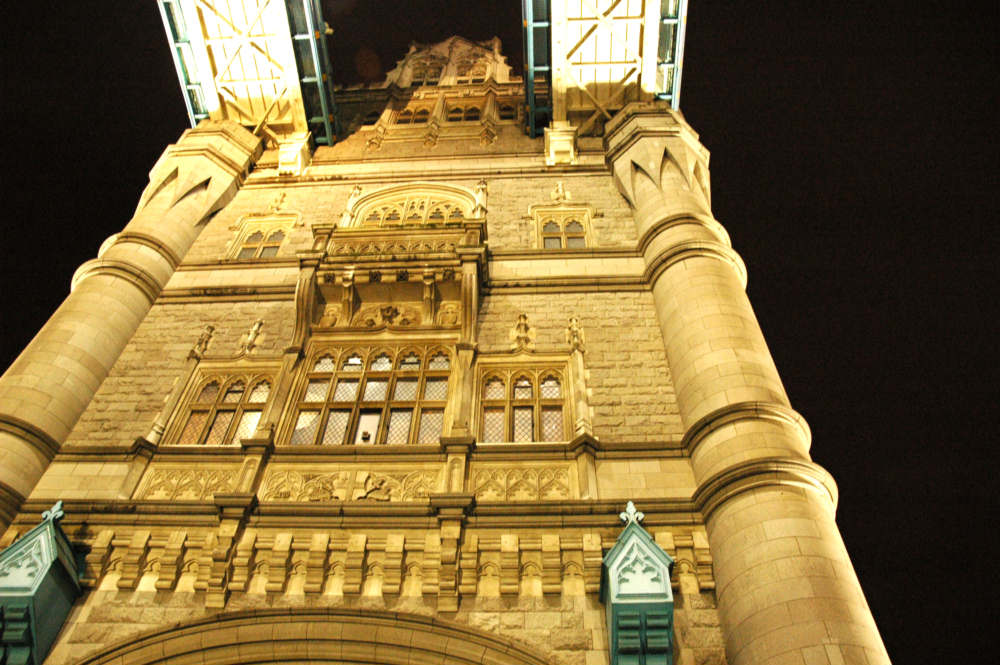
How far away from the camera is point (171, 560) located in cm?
923

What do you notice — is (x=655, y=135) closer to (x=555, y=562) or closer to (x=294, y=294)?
(x=294, y=294)

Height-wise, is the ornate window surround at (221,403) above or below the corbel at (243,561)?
above

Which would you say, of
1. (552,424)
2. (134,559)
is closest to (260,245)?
(552,424)

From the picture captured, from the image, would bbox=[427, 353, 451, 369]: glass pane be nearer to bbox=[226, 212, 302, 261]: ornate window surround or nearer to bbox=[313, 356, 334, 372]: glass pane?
bbox=[313, 356, 334, 372]: glass pane

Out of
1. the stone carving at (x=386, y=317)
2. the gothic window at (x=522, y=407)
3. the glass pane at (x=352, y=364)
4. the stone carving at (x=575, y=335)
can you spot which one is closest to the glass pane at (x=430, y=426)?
the gothic window at (x=522, y=407)

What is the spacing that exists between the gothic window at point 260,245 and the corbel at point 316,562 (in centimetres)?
795

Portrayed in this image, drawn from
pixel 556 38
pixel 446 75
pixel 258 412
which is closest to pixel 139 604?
pixel 258 412

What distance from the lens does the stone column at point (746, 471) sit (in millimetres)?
7574

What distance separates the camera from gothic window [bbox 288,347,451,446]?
11.5 metres

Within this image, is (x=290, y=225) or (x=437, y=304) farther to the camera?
(x=290, y=225)

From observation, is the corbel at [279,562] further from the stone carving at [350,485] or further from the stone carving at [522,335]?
the stone carving at [522,335]

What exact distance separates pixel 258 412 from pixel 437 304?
3474 millimetres

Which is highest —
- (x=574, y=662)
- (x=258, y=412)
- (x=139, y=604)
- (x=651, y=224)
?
(x=651, y=224)

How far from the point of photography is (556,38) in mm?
20172
